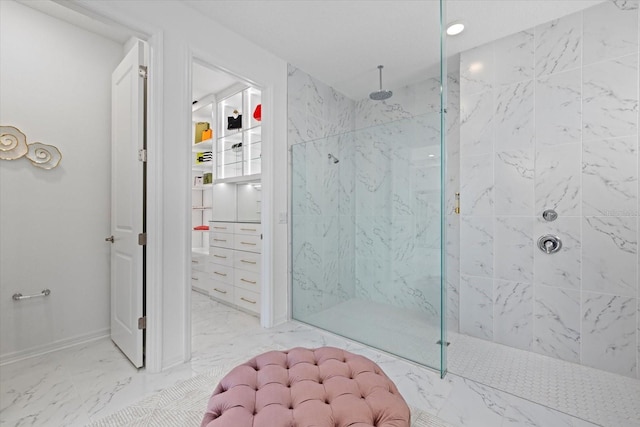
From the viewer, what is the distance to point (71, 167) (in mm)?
2418

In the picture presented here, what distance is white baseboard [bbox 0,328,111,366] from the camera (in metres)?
2.09

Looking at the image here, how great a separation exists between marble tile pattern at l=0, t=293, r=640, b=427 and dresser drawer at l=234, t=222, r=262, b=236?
993mm

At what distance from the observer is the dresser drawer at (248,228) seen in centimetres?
295

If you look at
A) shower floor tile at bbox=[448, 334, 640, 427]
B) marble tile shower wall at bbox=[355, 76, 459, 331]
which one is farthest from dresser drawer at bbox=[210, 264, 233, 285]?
shower floor tile at bbox=[448, 334, 640, 427]

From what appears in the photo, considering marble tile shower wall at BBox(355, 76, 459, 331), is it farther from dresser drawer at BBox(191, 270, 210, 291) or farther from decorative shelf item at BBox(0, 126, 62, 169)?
decorative shelf item at BBox(0, 126, 62, 169)

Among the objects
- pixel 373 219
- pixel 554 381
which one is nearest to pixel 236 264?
pixel 373 219

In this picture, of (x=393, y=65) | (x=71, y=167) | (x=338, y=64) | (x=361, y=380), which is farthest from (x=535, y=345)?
(x=71, y=167)

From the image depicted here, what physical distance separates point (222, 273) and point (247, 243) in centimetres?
63

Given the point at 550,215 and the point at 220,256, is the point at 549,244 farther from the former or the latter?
the point at 220,256

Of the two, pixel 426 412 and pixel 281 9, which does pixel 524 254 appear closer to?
pixel 426 412

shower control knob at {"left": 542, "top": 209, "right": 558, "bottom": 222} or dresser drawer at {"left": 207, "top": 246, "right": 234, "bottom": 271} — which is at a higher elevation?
shower control knob at {"left": 542, "top": 209, "right": 558, "bottom": 222}

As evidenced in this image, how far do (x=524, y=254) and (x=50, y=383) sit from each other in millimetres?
3373

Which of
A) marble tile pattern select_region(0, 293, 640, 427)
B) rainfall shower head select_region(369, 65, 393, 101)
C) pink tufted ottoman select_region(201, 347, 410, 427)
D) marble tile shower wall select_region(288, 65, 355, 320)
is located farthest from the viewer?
rainfall shower head select_region(369, 65, 393, 101)

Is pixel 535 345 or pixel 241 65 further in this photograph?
pixel 241 65
